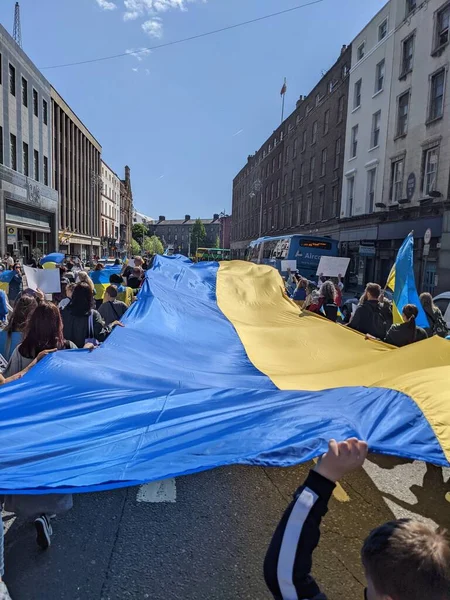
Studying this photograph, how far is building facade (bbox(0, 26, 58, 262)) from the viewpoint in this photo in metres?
26.6

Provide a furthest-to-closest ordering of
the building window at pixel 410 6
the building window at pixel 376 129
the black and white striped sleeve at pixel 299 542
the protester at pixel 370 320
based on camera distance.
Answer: the building window at pixel 376 129
the building window at pixel 410 6
the protester at pixel 370 320
the black and white striped sleeve at pixel 299 542

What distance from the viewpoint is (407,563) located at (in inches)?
51.7

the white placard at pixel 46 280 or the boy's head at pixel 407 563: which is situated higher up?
the white placard at pixel 46 280

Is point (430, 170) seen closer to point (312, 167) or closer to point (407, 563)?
point (312, 167)

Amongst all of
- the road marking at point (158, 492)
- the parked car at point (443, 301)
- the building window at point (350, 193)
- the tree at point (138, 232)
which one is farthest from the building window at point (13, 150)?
the tree at point (138, 232)

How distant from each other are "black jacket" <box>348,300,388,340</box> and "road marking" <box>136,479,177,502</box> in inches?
144

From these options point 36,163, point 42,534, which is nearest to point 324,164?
point 36,163

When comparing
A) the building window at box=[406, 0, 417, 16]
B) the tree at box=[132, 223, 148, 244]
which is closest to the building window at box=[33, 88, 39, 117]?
the building window at box=[406, 0, 417, 16]

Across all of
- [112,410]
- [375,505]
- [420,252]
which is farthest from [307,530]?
[420,252]

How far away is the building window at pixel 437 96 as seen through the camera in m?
20.0

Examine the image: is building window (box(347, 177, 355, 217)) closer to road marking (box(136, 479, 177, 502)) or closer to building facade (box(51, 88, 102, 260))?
building facade (box(51, 88, 102, 260))

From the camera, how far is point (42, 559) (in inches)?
115

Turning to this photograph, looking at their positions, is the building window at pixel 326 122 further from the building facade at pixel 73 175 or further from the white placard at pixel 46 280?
the white placard at pixel 46 280

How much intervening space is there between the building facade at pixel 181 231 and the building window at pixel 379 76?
12583cm
